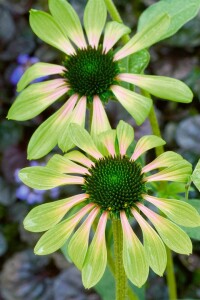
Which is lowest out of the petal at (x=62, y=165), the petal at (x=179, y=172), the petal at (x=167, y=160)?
the petal at (x=179, y=172)

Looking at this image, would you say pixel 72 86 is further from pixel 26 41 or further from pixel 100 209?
pixel 26 41

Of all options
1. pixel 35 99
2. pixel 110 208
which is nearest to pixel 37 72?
pixel 35 99

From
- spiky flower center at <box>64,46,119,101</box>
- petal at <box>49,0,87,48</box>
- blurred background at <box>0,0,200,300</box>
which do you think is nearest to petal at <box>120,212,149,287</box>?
spiky flower center at <box>64,46,119,101</box>

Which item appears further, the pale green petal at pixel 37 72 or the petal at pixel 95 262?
the pale green petal at pixel 37 72

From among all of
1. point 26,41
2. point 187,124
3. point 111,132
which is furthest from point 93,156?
point 26,41

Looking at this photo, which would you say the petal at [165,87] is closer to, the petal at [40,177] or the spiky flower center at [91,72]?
the spiky flower center at [91,72]

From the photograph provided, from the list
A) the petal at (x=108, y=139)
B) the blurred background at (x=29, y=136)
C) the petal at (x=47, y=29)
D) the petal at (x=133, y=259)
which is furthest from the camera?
the blurred background at (x=29, y=136)

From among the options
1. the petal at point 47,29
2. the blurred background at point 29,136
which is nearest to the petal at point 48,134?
the petal at point 47,29

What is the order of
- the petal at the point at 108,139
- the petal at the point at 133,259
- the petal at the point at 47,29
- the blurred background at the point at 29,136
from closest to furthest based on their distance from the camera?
the petal at the point at 133,259
the petal at the point at 108,139
the petal at the point at 47,29
the blurred background at the point at 29,136

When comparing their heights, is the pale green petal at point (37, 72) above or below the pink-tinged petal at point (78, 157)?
above
